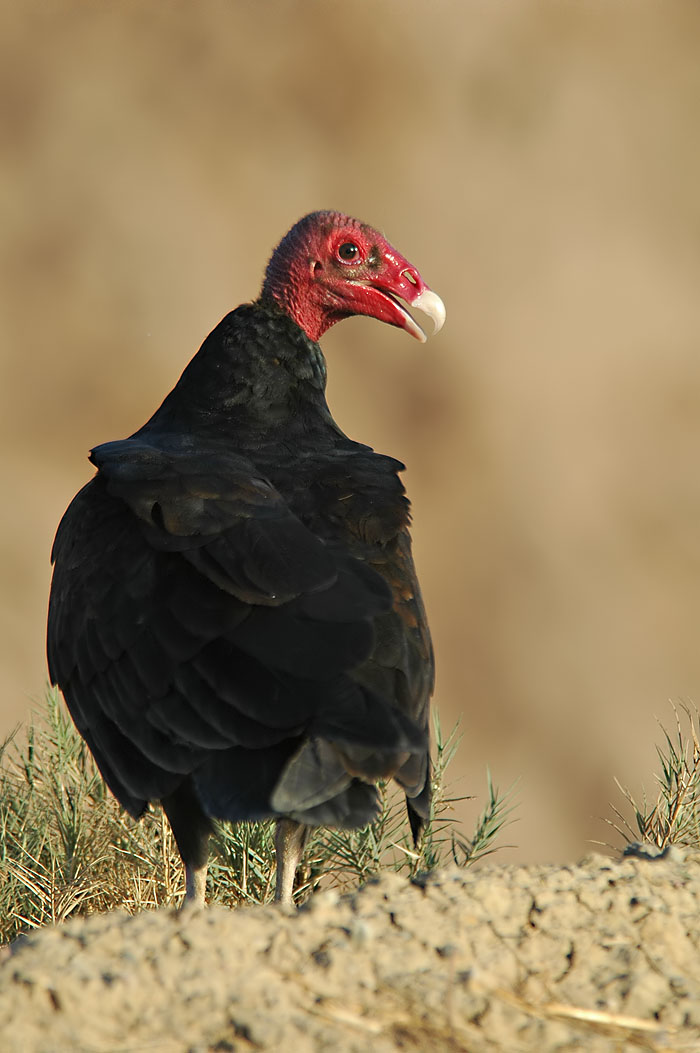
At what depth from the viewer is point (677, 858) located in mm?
2854

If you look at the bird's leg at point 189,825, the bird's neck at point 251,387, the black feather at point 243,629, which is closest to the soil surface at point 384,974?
the black feather at point 243,629

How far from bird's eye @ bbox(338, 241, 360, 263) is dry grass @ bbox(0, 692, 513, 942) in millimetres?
1743

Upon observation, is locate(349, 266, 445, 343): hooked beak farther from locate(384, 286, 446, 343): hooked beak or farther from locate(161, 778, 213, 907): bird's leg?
locate(161, 778, 213, 907): bird's leg

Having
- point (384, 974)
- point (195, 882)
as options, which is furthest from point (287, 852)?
point (384, 974)

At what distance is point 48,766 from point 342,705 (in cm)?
180

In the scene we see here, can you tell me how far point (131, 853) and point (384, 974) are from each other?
1.87 metres

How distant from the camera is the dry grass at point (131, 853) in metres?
3.70

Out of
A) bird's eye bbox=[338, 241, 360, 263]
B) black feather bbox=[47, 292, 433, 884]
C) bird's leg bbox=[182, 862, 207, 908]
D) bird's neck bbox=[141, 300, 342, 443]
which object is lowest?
bird's leg bbox=[182, 862, 207, 908]

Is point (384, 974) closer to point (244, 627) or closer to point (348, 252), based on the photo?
point (244, 627)

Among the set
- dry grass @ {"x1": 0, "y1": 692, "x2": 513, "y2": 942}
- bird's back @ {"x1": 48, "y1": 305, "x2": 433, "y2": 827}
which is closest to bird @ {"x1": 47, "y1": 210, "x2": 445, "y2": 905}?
bird's back @ {"x1": 48, "y1": 305, "x2": 433, "y2": 827}

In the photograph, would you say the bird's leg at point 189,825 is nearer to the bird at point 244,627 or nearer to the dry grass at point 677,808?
the bird at point 244,627

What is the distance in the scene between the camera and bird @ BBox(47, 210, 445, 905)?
2.87 metres

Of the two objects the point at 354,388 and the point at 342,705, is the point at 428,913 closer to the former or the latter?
the point at 342,705

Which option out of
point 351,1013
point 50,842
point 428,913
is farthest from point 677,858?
point 50,842
